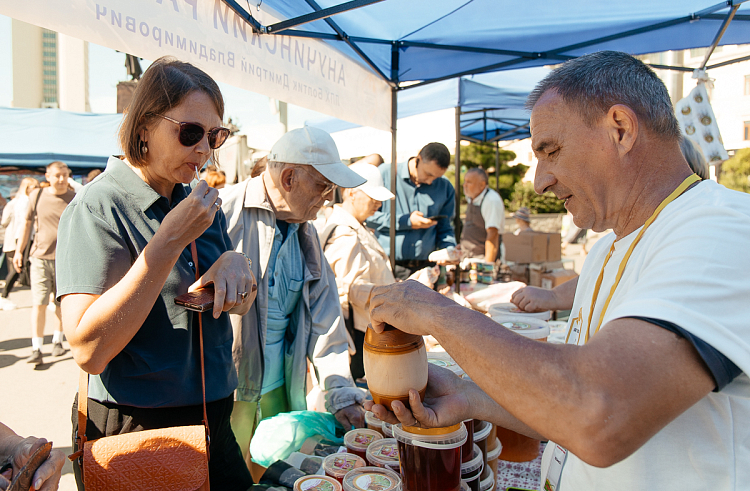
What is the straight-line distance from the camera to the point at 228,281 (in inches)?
61.7

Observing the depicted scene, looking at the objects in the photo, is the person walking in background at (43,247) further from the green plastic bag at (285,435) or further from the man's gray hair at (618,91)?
the man's gray hair at (618,91)

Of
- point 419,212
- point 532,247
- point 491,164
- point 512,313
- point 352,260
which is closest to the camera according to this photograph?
point 512,313

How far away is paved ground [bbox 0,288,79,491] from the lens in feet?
12.8

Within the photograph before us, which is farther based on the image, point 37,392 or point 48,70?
point 48,70

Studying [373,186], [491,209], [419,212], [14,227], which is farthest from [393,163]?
[14,227]

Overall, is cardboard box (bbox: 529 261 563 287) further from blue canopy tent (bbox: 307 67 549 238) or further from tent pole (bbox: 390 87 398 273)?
tent pole (bbox: 390 87 398 273)

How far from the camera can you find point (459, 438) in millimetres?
1347

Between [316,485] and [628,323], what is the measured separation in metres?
1.02

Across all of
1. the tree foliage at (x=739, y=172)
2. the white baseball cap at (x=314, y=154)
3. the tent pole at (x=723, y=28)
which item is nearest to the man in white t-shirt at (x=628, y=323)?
the white baseball cap at (x=314, y=154)

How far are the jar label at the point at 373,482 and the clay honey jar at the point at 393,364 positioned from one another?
26 centimetres

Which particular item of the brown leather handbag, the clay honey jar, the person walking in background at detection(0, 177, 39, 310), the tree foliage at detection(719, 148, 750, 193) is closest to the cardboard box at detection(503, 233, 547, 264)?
the clay honey jar

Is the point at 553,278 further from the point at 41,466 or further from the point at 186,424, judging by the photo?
the point at 41,466

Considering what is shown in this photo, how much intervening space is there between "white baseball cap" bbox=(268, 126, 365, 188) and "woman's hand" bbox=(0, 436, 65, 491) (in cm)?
159

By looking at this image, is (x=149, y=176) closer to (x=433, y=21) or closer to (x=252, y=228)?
(x=252, y=228)
